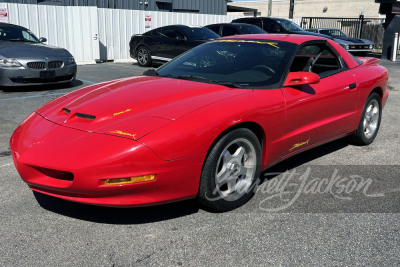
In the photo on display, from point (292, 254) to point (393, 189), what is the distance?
1.69 m

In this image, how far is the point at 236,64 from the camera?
3965mm

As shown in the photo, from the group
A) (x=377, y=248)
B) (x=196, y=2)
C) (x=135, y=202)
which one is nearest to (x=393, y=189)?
(x=377, y=248)

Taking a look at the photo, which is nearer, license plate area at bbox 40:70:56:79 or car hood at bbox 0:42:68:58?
car hood at bbox 0:42:68:58

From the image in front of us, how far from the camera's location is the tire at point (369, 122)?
194 inches

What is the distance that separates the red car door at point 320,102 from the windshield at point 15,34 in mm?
7250

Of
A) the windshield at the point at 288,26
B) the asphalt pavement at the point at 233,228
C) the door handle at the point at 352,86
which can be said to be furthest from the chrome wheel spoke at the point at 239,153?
the windshield at the point at 288,26

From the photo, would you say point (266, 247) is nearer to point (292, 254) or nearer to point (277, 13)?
point (292, 254)

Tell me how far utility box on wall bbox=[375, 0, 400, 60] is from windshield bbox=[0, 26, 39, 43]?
53.7 ft

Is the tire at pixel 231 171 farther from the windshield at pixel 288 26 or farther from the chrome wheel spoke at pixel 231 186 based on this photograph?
the windshield at pixel 288 26

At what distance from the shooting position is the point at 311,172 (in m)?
4.21

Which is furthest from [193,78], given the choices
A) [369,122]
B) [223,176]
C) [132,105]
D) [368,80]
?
[369,122]

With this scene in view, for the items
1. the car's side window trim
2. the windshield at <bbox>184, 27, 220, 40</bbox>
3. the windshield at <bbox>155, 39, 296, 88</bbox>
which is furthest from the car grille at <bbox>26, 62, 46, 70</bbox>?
the car's side window trim

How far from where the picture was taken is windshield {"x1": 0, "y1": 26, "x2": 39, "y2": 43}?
30.0 ft

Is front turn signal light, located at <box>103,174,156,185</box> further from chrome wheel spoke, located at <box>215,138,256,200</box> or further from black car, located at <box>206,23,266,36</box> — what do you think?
black car, located at <box>206,23,266,36</box>
